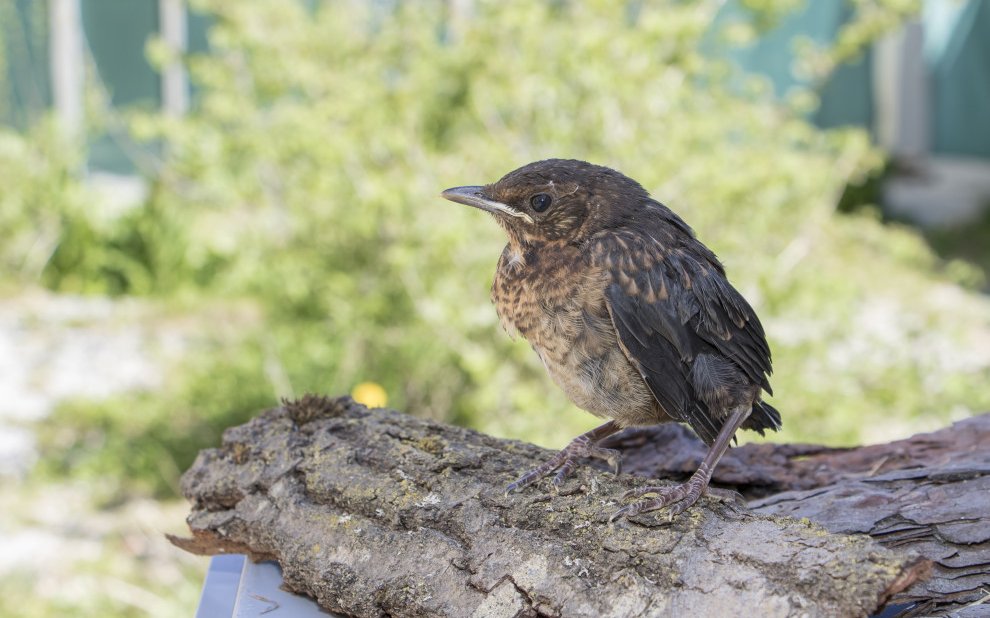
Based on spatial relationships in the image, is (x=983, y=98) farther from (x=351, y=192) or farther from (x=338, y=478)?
(x=338, y=478)

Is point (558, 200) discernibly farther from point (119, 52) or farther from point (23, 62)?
point (23, 62)

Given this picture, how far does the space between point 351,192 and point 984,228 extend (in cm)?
762

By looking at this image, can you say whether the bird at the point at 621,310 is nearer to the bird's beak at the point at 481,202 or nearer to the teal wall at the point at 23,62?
the bird's beak at the point at 481,202

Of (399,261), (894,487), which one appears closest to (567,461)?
(894,487)

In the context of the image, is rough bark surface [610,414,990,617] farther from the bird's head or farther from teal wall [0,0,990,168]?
teal wall [0,0,990,168]

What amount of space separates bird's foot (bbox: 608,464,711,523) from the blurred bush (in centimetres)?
252

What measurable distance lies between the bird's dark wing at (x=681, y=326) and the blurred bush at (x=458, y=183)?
7.80 ft

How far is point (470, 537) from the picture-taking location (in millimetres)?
2219

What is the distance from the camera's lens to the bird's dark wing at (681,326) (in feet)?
7.69

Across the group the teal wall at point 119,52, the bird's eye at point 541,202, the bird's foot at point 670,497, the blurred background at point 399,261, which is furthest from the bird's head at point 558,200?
the teal wall at point 119,52

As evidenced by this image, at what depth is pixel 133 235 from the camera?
917 centimetres

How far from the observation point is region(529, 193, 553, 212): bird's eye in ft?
8.25

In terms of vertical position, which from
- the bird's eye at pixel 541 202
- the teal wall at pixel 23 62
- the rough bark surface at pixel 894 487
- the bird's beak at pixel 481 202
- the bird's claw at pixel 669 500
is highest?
the teal wall at pixel 23 62

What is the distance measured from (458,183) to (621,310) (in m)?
3.09
